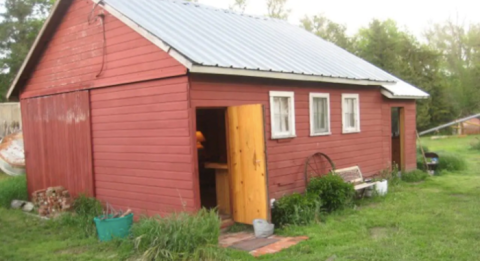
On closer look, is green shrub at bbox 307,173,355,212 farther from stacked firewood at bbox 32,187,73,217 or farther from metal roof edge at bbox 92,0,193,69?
stacked firewood at bbox 32,187,73,217

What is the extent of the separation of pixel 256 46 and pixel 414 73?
28.2 meters

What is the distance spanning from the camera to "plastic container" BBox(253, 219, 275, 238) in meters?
7.38

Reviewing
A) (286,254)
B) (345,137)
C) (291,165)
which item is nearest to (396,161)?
(345,137)

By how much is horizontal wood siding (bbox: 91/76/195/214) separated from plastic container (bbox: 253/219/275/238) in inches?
44.4

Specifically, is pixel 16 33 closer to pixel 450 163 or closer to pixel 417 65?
pixel 450 163

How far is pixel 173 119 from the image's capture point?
755cm

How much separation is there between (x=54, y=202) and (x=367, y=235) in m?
6.50

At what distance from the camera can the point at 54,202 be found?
950cm

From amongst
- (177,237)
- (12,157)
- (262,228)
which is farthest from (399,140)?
(12,157)

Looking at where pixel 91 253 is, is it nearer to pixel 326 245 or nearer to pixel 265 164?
pixel 265 164

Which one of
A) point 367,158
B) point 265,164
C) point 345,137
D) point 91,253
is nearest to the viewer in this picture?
point 91,253

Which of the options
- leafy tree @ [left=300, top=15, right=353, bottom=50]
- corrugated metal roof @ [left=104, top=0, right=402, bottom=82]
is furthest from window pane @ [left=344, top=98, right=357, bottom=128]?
leafy tree @ [left=300, top=15, right=353, bottom=50]

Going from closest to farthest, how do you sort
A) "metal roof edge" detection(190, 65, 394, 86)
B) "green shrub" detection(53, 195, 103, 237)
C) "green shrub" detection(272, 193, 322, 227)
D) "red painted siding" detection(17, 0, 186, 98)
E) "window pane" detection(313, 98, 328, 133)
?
"metal roof edge" detection(190, 65, 394, 86), "red painted siding" detection(17, 0, 186, 98), "green shrub" detection(272, 193, 322, 227), "green shrub" detection(53, 195, 103, 237), "window pane" detection(313, 98, 328, 133)

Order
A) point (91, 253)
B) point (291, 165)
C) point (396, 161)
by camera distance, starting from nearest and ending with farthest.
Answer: point (91, 253)
point (291, 165)
point (396, 161)
